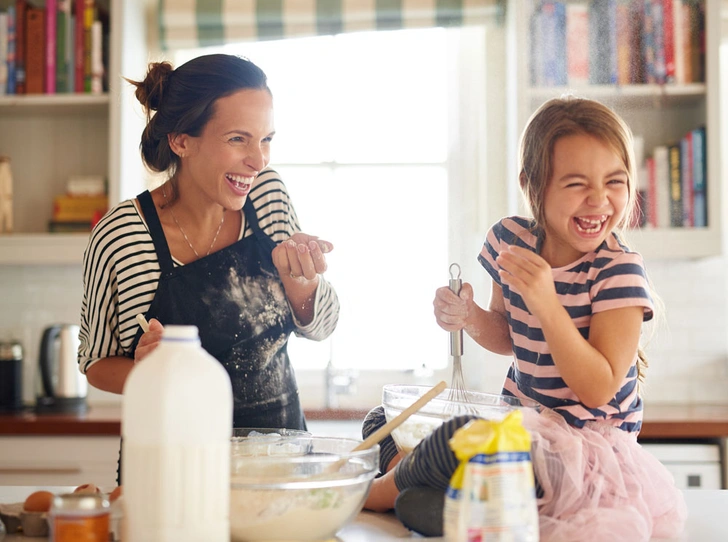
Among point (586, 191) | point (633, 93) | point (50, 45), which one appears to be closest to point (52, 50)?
point (50, 45)

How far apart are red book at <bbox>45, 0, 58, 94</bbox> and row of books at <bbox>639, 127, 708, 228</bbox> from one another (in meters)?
2.07

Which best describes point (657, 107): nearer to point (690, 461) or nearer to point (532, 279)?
point (690, 461)

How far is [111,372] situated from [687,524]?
3.36ft

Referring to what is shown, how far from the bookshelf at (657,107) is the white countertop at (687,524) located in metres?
1.60

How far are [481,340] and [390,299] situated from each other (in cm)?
168

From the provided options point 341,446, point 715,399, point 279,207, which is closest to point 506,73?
point 715,399

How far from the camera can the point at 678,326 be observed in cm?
303

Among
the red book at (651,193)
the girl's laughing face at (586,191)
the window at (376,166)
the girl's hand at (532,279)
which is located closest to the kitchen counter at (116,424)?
the red book at (651,193)

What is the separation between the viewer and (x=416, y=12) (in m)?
3.02

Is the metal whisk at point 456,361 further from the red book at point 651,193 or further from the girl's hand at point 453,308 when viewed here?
the red book at point 651,193

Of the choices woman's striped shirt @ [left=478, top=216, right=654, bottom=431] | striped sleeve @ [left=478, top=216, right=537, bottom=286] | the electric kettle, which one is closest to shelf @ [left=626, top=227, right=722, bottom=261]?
striped sleeve @ [left=478, top=216, right=537, bottom=286]

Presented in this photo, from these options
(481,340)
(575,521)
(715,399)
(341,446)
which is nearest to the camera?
(575,521)

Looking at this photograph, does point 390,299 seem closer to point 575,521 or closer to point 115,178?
point 115,178

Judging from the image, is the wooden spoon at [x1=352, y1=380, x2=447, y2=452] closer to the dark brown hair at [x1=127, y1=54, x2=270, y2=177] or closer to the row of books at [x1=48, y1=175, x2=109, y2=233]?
the dark brown hair at [x1=127, y1=54, x2=270, y2=177]
